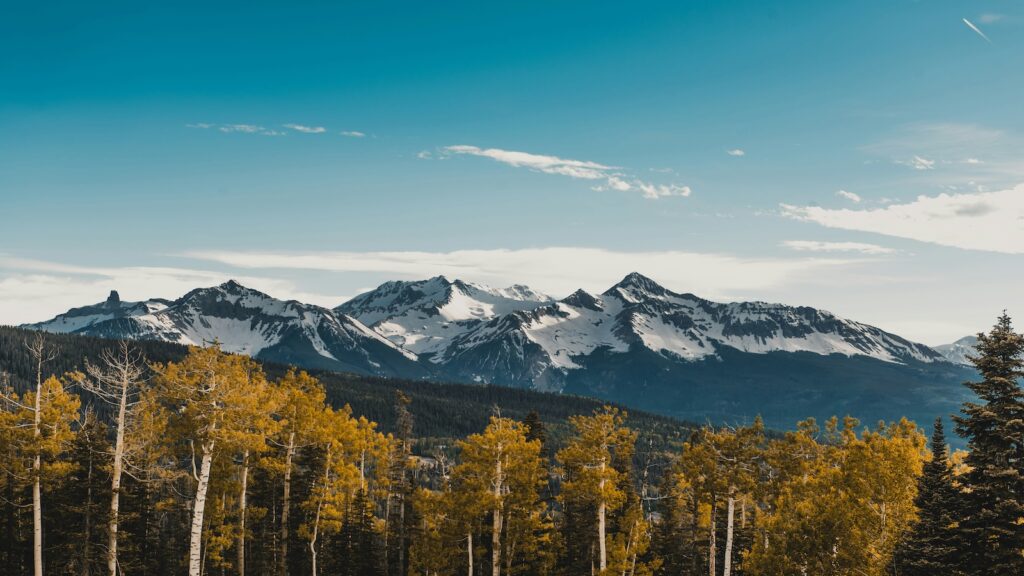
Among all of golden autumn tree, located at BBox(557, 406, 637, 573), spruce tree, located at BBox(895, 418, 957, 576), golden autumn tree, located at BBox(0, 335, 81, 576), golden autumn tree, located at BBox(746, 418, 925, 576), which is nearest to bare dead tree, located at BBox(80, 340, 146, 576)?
golden autumn tree, located at BBox(0, 335, 81, 576)

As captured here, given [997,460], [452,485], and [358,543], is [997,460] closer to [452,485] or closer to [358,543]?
[452,485]

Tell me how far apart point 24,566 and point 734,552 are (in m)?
58.6

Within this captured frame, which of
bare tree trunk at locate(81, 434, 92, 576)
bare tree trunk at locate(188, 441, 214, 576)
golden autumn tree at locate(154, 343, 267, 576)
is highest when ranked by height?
golden autumn tree at locate(154, 343, 267, 576)

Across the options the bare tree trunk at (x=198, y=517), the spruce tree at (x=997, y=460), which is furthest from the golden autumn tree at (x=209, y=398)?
the spruce tree at (x=997, y=460)

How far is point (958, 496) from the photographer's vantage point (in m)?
30.9

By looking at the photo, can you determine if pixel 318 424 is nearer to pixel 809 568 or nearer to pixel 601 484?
pixel 601 484

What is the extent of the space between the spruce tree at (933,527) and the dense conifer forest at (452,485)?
12cm

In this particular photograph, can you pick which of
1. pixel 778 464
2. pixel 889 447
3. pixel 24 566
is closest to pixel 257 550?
pixel 24 566

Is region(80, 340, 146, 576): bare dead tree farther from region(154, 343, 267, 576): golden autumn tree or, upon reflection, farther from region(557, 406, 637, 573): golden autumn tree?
region(557, 406, 637, 573): golden autumn tree

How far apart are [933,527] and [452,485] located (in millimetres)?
32405

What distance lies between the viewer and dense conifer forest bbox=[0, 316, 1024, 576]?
1231 inches

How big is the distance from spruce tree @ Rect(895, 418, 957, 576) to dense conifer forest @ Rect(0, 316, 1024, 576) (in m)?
0.12

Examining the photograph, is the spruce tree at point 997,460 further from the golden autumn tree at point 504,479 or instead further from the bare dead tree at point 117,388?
the bare dead tree at point 117,388

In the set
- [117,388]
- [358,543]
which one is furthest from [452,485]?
[117,388]
